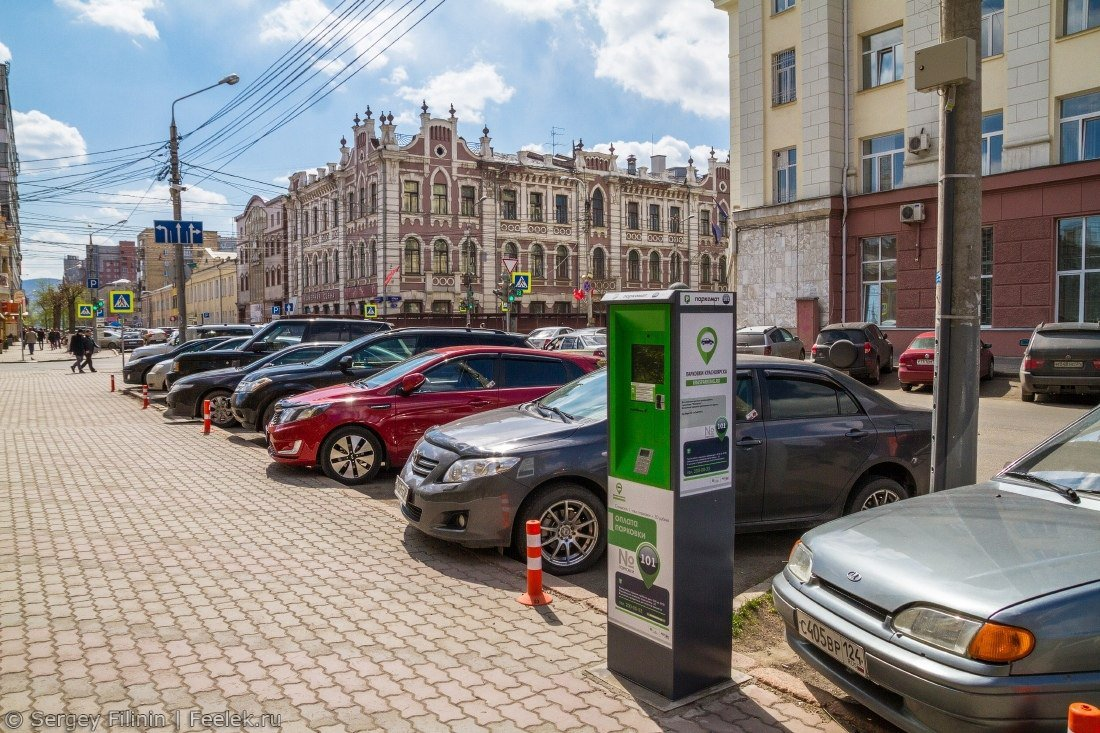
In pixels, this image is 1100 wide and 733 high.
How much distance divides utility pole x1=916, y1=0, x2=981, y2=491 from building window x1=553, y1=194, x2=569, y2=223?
148 ft

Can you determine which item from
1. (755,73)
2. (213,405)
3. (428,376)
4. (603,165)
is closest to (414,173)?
(603,165)

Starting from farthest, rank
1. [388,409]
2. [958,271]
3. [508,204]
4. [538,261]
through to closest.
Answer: [538,261] → [508,204] → [388,409] → [958,271]

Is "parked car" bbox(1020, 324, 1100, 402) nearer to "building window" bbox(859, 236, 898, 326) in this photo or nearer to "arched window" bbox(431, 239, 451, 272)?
"building window" bbox(859, 236, 898, 326)

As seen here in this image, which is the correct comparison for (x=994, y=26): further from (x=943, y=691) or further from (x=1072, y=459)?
(x=943, y=691)

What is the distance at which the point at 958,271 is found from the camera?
5348 millimetres

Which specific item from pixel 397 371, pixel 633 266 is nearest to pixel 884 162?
pixel 397 371

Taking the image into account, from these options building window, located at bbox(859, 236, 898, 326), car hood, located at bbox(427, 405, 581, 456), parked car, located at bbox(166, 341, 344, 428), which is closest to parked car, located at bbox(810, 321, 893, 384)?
building window, located at bbox(859, 236, 898, 326)

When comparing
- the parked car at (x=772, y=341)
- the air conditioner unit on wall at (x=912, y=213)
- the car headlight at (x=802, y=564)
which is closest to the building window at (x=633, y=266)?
the air conditioner unit on wall at (x=912, y=213)

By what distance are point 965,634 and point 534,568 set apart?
2.86m

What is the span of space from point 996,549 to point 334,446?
289 inches

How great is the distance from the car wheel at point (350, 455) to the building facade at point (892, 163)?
54.5 ft

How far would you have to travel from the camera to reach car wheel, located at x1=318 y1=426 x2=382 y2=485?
29.9ft

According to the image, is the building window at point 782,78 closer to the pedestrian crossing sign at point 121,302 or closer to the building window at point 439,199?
the pedestrian crossing sign at point 121,302

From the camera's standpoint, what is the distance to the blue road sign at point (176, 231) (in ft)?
70.7
